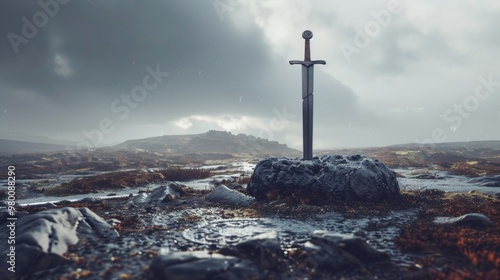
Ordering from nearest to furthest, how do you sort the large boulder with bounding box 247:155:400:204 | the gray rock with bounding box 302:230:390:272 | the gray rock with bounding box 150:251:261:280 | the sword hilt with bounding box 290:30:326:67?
the gray rock with bounding box 150:251:261:280
the gray rock with bounding box 302:230:390:272
the large boulder with bounding box 247:155:400:204
the sword hilt with bounding box 290:30:326:67

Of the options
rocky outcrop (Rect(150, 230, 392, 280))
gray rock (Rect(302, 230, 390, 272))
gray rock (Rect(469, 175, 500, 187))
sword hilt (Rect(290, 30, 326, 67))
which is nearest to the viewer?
rocky outcrop (Rect(150, 230, 392, 280))

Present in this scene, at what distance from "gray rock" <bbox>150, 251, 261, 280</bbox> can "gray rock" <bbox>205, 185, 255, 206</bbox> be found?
29.3 feet

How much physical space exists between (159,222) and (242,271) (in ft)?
22.6

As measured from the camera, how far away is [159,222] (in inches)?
488

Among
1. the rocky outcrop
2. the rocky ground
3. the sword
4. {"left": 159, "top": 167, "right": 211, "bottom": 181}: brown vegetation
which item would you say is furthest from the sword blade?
{"left": 159, "top": 167, "right": 211, "bottom": 181}: brown vegetation

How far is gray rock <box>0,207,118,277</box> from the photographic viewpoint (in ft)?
24.1

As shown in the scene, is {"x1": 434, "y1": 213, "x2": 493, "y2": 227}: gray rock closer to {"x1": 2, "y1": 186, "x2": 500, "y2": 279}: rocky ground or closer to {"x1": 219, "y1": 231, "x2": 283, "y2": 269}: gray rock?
{"x1": 2, "y1": 186, "x2": 500, "y2": 279}: rocky ground

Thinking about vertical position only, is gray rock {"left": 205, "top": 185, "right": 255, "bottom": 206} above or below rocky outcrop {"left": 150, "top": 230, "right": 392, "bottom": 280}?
below

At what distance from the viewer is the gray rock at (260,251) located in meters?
7.21

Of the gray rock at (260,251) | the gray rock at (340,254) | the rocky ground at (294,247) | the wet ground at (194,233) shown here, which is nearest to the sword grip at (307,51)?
the rocky ground at (294,247)

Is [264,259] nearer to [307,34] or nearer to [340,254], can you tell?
[340,254]

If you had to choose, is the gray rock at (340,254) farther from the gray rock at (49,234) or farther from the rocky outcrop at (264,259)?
the gray rock at (49,234)

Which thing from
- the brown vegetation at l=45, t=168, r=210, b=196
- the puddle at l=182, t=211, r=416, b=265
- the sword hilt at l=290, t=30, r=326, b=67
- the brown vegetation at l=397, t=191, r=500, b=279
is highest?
the sword hilt at l=290, t=30, r=326, b=67

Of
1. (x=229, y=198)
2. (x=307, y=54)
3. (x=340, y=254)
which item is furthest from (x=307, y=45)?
(x=340, y=254)
